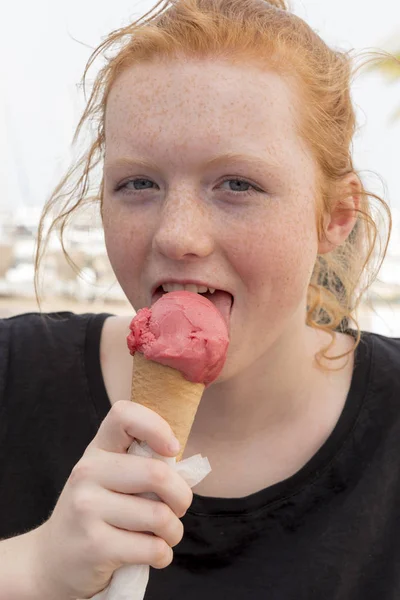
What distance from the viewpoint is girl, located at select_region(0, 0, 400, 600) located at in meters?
Result: 1.26

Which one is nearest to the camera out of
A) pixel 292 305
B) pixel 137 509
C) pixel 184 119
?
pixel 137 509

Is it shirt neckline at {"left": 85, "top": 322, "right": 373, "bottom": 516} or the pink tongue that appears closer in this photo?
the pink tongue

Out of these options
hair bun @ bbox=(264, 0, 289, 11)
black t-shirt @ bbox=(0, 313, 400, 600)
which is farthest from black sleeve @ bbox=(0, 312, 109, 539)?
hair bun @ bbox=(264, 0, 289, 11)

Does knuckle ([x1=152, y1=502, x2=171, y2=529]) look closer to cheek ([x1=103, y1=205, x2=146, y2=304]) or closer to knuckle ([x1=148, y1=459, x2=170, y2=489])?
knuckle ([x1=148, y1=459, x2=170, y2=489])

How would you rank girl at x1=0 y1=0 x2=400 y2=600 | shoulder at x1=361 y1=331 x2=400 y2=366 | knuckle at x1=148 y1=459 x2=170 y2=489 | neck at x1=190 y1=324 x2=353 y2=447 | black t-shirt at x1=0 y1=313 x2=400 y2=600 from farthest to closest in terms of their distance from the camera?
shoulder at x1=361 y1=331 x2=400 y2=366, neck at x1=190 y1=324 x2=353 y2=447, black t-shirt at x1=0 y1=313 x2=400 y2=600, girl at x1=0 y1=0 x2=400 y2=600, knuckle at x1=148 y1=459 x2=170 y2=489

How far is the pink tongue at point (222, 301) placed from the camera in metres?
1.45

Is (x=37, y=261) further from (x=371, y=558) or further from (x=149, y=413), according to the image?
(x=371, y=558)

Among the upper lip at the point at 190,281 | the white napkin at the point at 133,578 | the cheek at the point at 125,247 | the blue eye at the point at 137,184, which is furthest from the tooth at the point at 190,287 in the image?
the white napkin at the point at 133,578

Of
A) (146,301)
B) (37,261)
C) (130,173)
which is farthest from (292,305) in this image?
(37,261)

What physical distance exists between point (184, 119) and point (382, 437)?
924mm

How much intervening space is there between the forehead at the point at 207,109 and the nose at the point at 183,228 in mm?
103

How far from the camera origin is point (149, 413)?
46.8 inches

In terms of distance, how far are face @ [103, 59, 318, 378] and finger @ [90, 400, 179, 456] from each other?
1.03 ft

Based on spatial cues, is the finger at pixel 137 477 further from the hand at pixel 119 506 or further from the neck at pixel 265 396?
the neck at pixel 265 396
